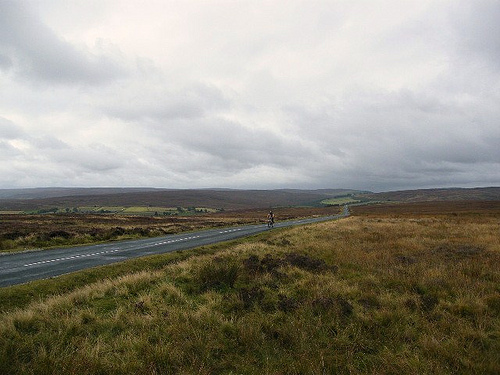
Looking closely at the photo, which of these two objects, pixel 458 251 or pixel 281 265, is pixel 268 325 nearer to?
pixel 281 265

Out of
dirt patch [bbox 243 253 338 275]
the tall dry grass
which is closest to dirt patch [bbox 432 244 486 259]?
the tall dry grass

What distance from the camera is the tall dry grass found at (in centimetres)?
501

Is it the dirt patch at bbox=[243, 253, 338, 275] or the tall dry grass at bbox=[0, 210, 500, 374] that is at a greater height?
the tall dry grass at bbox=[0, 210, 500, 374]

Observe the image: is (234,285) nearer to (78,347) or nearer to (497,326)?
(78,347)

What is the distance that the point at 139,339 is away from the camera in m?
5.81

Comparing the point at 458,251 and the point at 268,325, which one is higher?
the point at 268,325

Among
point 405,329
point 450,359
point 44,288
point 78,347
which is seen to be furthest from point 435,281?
point 44,288

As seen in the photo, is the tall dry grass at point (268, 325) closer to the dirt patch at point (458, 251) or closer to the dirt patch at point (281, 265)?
the dirt patch at point (281, 265)

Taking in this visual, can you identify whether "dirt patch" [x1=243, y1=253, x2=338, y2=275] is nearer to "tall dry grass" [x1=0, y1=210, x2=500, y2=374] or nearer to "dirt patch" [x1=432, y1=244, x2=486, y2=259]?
"tall dry grass" [x1=0, y1=210, x2=500, y2=374]

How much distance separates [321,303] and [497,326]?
3.74m

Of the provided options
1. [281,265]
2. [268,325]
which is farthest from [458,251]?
[268,325]

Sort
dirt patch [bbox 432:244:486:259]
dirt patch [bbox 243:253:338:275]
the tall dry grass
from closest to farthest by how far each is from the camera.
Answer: the tall dry grass, dirt patch [bbox 243:253:338:275], dirt patch [bbox 432:244:486:259]

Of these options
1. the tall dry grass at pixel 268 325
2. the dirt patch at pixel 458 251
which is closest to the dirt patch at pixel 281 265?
the tall dry grass at pixel 268 325

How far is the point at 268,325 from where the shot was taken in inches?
258
